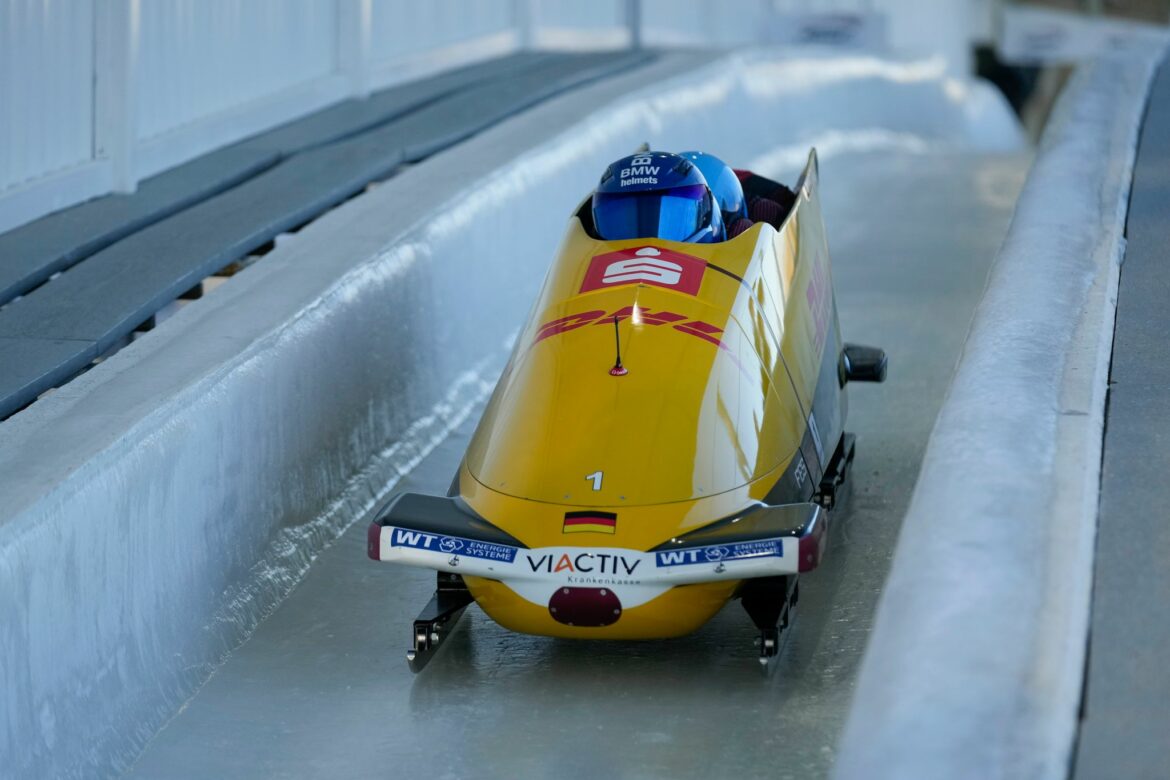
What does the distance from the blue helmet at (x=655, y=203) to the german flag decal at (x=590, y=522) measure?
83 centimetres

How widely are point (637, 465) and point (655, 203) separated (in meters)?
0.77

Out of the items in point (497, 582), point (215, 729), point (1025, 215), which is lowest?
point (215, 729)

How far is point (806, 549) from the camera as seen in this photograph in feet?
9.35

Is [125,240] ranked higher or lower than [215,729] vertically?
higher

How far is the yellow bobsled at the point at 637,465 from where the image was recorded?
2916mm

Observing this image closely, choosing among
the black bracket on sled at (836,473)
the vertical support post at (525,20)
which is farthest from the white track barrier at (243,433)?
the vertical support post at (525,20)

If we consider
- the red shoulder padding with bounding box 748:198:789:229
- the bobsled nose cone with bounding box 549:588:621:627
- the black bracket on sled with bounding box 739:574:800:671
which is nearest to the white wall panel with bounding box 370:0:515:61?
the red shoulder padding with bounding box 748:198:789:229

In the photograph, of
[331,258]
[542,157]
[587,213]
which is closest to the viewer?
[587,213]

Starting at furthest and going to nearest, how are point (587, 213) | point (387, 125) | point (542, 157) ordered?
point (387, 125) < point (542, 157) < point (587, 213)

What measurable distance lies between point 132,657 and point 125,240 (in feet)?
6.24

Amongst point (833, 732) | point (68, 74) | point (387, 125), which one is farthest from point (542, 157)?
point (833, 732)

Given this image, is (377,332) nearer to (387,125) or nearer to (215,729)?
(215,729)

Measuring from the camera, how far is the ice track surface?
281cm

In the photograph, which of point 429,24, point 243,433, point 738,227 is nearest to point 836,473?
point 738,227
